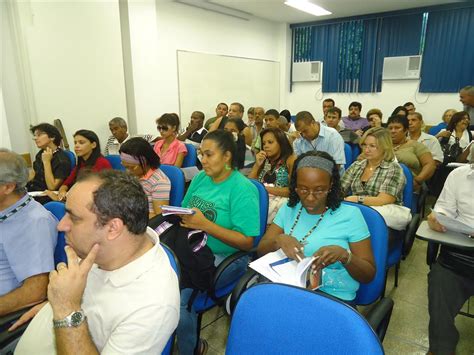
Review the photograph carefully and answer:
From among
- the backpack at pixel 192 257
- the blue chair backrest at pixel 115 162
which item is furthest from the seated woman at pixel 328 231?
the blue chair backrest at pixel 115 162

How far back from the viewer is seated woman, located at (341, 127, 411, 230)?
2.36m

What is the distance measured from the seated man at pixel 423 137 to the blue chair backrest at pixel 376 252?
2.52 metres

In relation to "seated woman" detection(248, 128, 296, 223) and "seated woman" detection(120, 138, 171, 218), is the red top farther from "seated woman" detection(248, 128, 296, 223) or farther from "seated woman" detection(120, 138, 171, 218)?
"seated woman" detection(248, 128, 296, 223)

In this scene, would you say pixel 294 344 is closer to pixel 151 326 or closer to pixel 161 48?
pixel 151 326

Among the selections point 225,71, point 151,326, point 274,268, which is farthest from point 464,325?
point 225,71

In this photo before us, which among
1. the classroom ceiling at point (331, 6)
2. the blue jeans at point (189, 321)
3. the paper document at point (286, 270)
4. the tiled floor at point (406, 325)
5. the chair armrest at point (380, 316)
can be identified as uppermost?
the classroom ceiling at point (331, 6)

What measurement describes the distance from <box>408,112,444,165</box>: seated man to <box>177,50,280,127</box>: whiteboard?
3.86 metres

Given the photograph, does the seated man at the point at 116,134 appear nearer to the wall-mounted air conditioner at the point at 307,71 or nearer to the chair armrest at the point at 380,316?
the chair armrest at the point at 380,316

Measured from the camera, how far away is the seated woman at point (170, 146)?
3717mm

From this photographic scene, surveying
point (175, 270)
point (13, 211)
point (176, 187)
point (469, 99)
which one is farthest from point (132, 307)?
point (469, 99)

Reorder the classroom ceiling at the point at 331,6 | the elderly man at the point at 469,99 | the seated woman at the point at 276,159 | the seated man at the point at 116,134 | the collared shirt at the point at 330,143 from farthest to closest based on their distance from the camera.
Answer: the classroom ceiling at the point at 331,6, the seated man at the point at 116,134, the elderly man at the point at 469,99, the collared shirt at the point at 330,143, the seated woman at the point at 276,159

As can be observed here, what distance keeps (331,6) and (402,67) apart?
1943 mm

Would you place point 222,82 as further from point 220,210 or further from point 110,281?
point 110,281

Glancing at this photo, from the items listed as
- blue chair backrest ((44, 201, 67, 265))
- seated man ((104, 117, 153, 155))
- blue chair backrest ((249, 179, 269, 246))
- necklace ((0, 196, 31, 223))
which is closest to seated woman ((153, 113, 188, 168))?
seated man ((104, 117, 153, 155))
